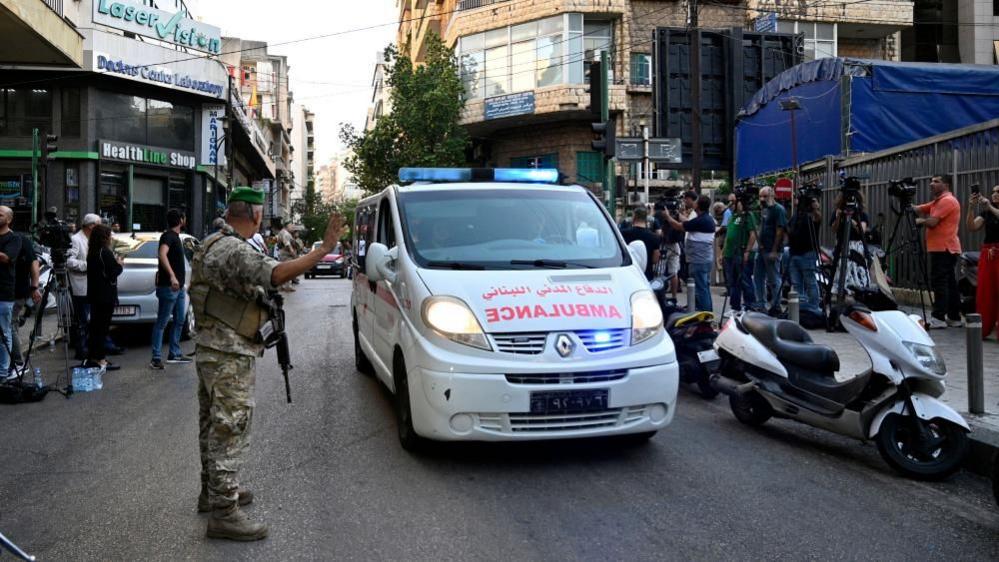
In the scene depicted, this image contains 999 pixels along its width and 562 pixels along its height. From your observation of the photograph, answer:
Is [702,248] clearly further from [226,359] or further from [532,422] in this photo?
[226,359]

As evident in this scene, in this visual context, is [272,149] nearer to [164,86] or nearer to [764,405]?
[164,86]

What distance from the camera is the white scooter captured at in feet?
16.3

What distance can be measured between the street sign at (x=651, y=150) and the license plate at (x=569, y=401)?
34.1 feet

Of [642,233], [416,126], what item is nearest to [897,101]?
[642,233]

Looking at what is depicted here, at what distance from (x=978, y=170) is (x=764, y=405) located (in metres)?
6.96

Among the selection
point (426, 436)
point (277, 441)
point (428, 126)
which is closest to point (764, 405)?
point (426, 436)

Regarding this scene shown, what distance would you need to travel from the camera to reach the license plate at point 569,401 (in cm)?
495

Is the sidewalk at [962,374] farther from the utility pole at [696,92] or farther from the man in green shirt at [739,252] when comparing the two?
the utility pole at [696,92]

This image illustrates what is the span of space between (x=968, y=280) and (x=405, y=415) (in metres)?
8.42

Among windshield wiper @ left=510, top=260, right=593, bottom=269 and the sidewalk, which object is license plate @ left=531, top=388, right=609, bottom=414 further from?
the sidewalk

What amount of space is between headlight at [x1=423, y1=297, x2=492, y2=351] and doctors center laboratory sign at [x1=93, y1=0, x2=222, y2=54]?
1170 inches

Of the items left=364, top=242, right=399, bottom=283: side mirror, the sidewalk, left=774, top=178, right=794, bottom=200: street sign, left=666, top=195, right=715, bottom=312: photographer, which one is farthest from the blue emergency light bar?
left=774, top=178, right=794, bottom=200: street sign

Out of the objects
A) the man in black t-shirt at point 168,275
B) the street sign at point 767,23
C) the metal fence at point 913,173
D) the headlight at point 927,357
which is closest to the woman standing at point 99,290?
the man in black t-shirt at point 168,275

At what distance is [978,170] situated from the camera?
11.0 meters
